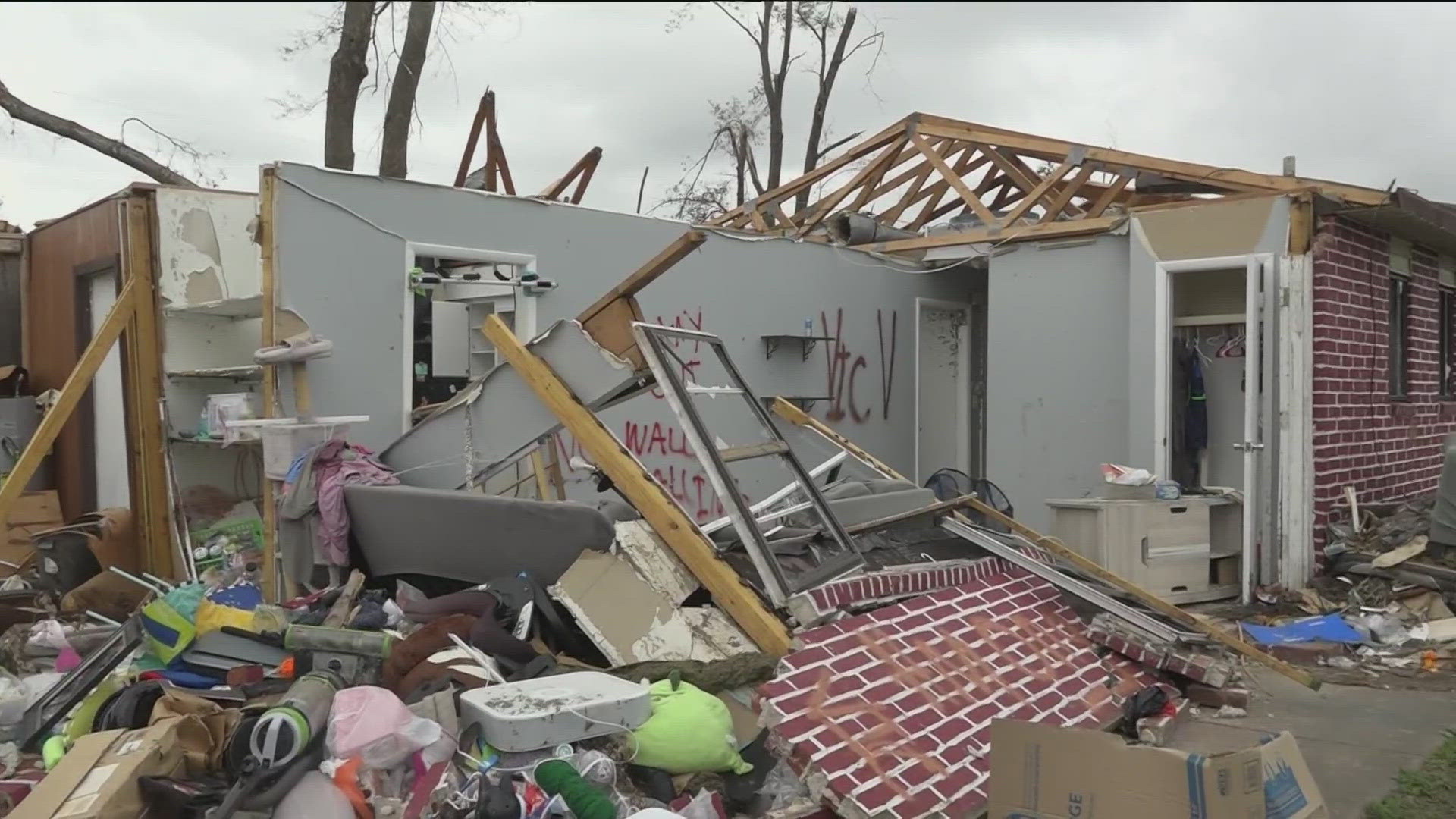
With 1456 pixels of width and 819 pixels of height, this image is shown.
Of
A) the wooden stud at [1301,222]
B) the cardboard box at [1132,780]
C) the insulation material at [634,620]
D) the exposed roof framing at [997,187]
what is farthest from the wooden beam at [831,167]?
the cardboard box at [1132,780]

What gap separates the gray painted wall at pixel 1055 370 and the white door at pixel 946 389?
1.51m

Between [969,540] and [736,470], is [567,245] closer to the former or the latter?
[736,470]

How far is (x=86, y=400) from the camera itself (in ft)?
28.1

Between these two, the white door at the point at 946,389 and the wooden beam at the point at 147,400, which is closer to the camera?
the wooden beam at the point at 147,400

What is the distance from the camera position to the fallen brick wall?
3.73 metres

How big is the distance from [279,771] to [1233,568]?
6.81 m

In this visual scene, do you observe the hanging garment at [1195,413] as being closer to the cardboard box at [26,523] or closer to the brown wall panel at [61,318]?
the brown wall panel at [61,318]

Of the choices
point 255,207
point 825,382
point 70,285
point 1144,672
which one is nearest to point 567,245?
point 255,207

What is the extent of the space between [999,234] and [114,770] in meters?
7.79

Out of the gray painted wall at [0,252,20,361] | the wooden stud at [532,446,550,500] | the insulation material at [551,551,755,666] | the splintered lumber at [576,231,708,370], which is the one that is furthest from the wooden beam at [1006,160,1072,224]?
the gray painted wall at [0,252,20,361]

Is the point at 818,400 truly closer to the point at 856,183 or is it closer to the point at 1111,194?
the point at 856,183

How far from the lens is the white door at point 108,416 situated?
7.89m

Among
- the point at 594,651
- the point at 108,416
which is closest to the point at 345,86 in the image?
the point at 108,416

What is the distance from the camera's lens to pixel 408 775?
3.71 meters
